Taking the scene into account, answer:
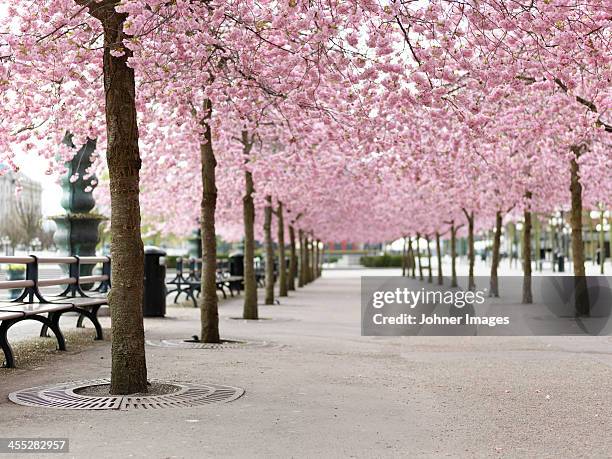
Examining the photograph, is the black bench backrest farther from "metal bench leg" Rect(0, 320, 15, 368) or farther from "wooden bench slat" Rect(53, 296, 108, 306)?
"metal bench leg" Rect(0, 320, 15, 368)

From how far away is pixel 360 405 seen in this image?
26.8ft

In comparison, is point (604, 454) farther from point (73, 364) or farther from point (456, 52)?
point (73, 364)

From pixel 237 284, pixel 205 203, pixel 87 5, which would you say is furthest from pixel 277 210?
pixel 87 5

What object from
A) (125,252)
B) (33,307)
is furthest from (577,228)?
(125,252)

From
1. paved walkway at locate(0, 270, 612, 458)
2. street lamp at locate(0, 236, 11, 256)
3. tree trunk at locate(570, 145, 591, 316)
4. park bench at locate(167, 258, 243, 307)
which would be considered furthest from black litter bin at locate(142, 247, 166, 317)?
street lamp at locate(0, 236, 11, 256)

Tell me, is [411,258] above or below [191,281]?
above

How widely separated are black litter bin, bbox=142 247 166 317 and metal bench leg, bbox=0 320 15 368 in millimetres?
8583

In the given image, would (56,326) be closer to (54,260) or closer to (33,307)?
(33,307)

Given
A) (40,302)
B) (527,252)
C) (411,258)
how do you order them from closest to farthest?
(40,302) < (527,252) < (411,258)

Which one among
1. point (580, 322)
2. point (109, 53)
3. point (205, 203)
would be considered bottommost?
point (580, 322)

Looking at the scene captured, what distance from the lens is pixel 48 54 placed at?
9961 millimetres

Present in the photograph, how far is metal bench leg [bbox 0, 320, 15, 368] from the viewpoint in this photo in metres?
9.98

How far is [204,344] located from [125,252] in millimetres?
5142

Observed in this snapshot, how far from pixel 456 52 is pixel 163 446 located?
5.38 meters
